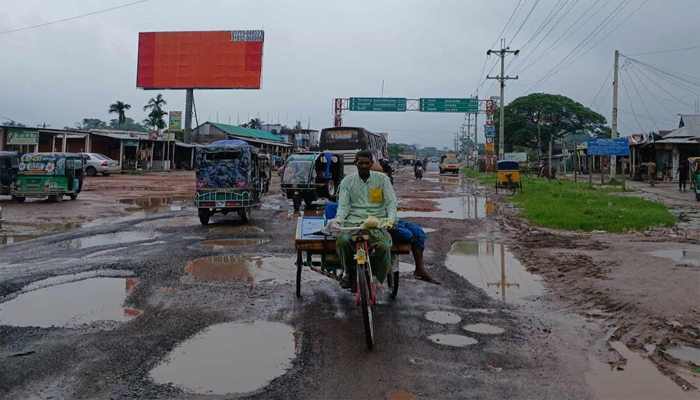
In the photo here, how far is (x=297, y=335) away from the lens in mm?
5219

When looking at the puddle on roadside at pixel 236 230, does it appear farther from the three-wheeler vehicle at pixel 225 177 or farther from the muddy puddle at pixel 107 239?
the muddy puddle at pixel 107 239

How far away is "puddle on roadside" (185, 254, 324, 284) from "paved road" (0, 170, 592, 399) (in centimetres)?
3

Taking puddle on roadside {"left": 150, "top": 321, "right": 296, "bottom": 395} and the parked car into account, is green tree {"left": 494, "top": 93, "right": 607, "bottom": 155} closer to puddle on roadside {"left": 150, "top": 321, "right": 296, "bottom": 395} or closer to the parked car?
the parked car

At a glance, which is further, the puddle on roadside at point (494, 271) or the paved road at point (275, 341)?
the puddle on roadside at point (494, 271)

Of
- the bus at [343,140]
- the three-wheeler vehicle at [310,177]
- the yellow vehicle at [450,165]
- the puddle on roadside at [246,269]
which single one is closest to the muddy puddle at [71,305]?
the puddle on roadside at [246,269]

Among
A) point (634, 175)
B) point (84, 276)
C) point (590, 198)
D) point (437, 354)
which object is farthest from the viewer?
point (634, 175)

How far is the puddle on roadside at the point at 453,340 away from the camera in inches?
196

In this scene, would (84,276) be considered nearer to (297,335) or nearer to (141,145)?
(297,335)

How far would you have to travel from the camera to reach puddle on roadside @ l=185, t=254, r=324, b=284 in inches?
303

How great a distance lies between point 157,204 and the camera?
1927 cm

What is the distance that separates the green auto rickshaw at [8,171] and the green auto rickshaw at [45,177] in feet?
0.70

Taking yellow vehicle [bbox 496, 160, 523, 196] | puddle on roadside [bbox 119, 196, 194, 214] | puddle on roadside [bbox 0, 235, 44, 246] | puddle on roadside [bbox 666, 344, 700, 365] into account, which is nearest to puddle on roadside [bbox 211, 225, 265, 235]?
puddle on roadside [bbox 0, 235, 44, 246]

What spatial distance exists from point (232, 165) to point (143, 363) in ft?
32.4

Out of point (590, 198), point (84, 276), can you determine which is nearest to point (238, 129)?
point (590, 198)
